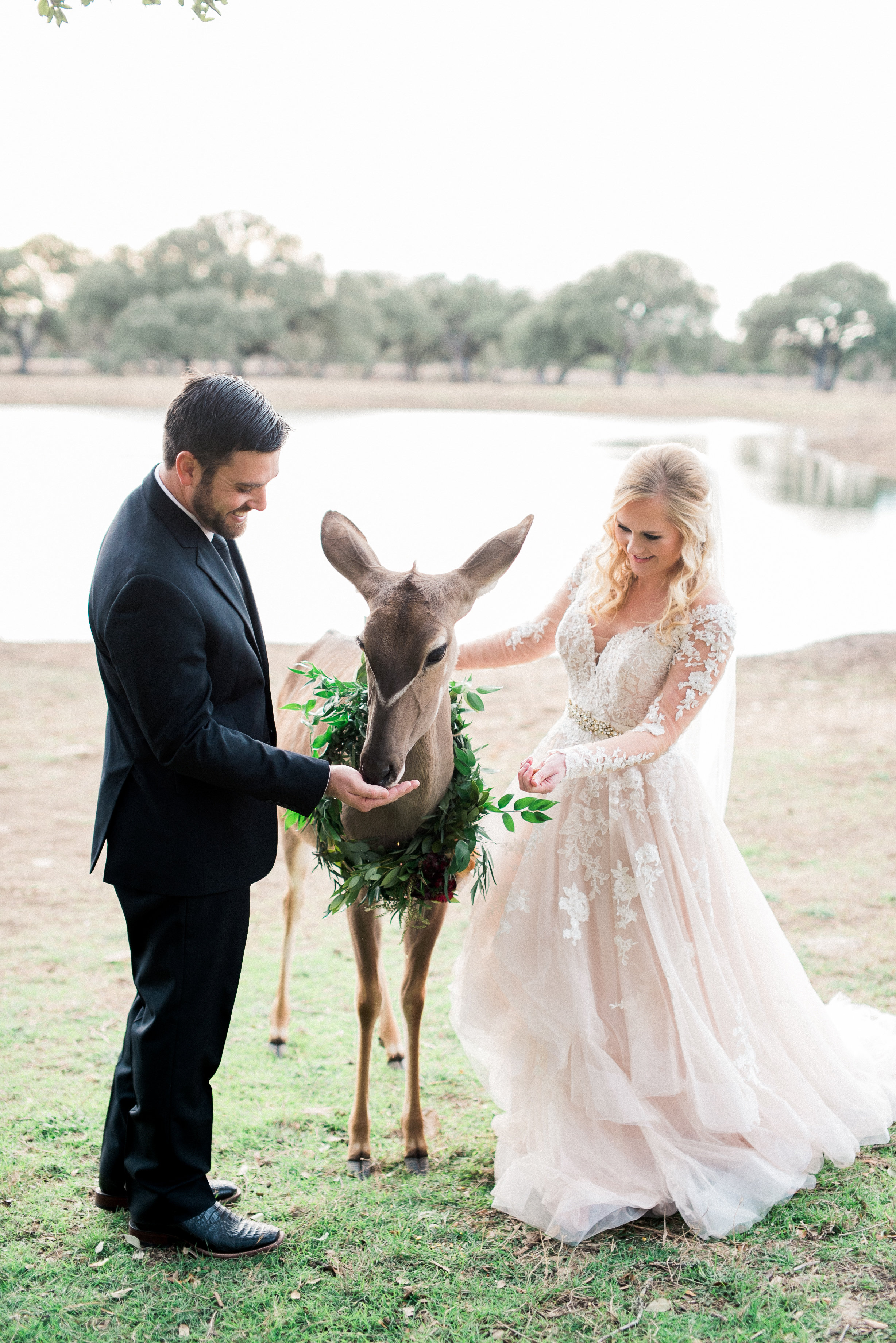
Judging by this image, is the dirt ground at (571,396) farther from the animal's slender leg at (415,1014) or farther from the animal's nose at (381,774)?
the animal's nose at (381,774)

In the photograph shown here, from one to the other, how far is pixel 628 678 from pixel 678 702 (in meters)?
0.21

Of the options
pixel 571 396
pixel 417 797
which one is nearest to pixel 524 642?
pixel 417 797

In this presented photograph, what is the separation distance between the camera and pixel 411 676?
117 inches

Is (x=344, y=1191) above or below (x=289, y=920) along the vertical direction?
below

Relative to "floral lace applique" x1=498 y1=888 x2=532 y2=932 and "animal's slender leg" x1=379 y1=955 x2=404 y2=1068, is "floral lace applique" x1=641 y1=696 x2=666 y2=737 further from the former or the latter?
"animal's slender leg" x1=379 y1=955 x2=404 y2=1068

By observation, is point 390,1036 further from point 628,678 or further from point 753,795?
point 753,795

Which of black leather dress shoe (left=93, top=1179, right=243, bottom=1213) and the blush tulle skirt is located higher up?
the blush tulle skirt

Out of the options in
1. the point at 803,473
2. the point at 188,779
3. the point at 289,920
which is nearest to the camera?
the point at 188,779

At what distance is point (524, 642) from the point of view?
3932 millimetres

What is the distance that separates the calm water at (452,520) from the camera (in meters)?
14.9

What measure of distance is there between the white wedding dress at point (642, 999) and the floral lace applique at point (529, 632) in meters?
0.19

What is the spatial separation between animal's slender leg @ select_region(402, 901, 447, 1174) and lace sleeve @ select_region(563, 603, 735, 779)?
880 mm

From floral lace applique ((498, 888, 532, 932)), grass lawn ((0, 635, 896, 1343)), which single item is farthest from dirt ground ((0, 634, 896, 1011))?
floral lace applique ((498, 888, 532, 932))

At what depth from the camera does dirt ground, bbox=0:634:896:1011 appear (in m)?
5.54
